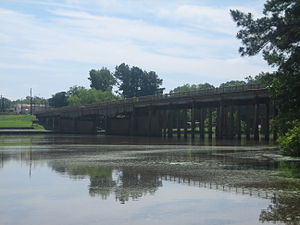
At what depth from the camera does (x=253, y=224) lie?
11.8m

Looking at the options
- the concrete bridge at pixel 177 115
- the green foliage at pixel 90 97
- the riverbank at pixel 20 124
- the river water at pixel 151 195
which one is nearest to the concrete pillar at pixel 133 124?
the concrete bridge at pixel 177 115

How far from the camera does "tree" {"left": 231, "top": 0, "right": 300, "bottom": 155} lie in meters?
34.8

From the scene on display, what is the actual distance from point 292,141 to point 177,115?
68.1m

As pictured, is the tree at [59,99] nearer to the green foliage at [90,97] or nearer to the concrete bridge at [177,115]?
the green foliage at [90,97]

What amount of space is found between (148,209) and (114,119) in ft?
303

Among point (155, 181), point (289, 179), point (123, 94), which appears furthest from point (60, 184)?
point (123, 94)

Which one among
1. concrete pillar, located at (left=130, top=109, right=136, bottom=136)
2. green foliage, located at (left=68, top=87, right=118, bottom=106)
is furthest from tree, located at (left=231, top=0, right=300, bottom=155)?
green foliage, located at (left=68, top=87, right=118, bottom=106)

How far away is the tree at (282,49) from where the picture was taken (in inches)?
1369

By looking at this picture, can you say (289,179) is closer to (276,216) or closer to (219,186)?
(219,186)

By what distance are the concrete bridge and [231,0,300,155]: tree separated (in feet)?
73.0

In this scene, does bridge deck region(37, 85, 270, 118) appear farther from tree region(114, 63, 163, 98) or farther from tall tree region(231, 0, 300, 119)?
tree region(114, 63, 163, 98)

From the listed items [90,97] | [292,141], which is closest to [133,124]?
[292,141]

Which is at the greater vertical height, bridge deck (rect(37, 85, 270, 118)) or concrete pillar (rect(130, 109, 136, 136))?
bridge deck (rect(37, 85, 270, 118))

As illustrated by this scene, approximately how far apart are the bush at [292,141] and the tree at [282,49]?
1286mm
